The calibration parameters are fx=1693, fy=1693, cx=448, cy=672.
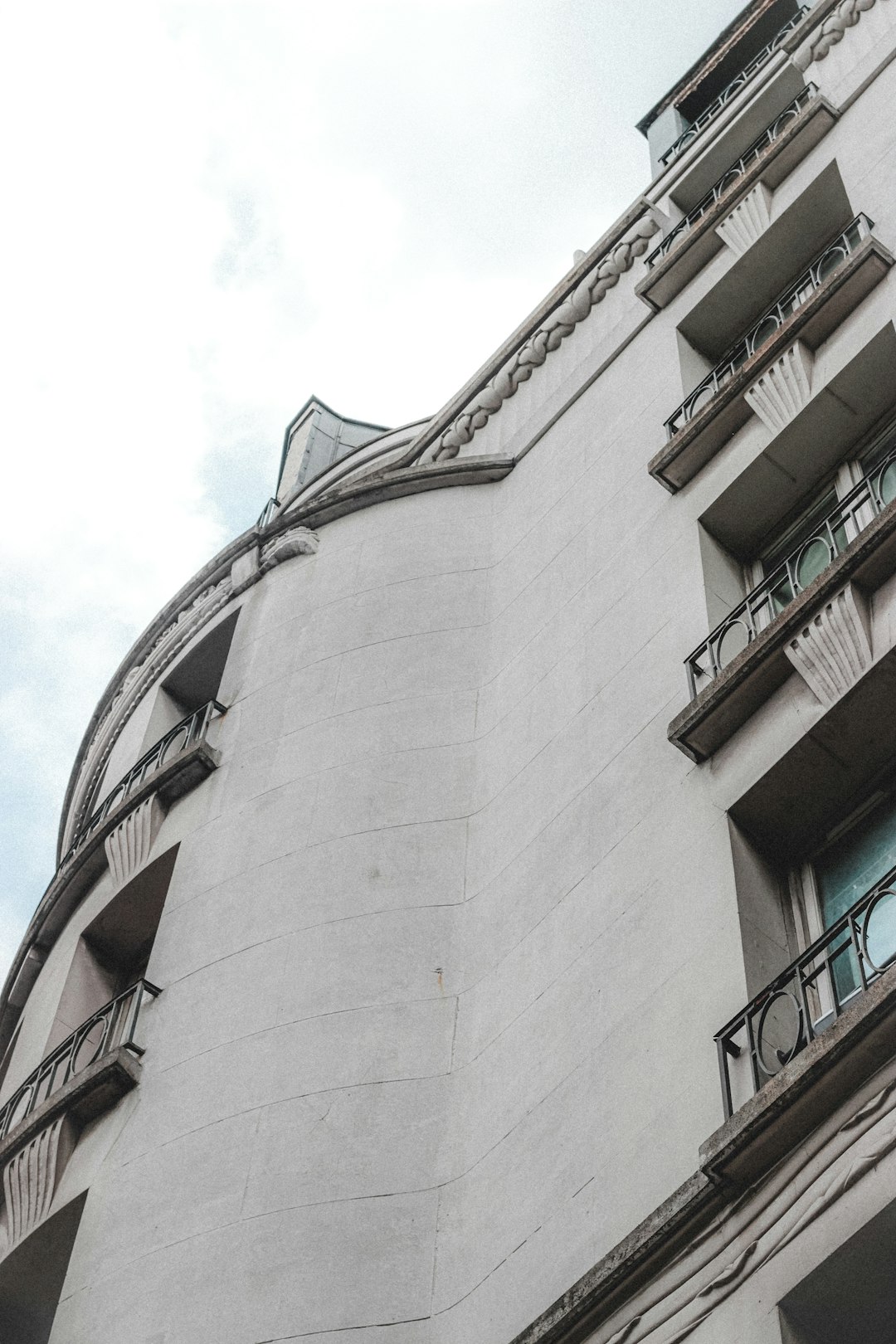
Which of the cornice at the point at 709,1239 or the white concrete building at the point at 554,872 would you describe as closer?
the cornice at the point at 709,1239

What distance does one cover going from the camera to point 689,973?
11375mm

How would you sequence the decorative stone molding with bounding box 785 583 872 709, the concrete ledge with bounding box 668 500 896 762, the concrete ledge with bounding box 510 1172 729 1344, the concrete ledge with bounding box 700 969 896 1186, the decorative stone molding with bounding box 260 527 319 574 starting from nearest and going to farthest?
the concrete ledge with bounding box 700 969 896 1186
the concrete ledge with bounding box 510 1172 729 1344
the decorative stone molding with bounding box 785 583 872 709
the concrete ledge with bounding box 668 500 896 762
the decorative stone molding with bounding box 260 527 319 574

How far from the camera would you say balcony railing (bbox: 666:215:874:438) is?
56.1ft

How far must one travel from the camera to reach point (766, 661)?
1254 centimetres

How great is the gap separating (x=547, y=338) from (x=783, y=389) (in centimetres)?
725

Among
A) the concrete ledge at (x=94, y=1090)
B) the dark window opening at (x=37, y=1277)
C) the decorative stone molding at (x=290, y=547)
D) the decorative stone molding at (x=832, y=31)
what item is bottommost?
the dark window opening at (x=37, y=1277)

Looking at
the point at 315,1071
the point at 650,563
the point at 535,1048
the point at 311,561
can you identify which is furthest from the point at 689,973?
the point at 311,561

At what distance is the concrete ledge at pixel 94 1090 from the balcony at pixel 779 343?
7425 mm

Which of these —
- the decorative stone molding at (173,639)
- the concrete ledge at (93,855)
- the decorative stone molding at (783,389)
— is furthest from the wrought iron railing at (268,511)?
the decorative stone molding at (783,389)

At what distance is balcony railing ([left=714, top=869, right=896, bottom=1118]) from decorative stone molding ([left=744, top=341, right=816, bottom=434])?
586 centimetres

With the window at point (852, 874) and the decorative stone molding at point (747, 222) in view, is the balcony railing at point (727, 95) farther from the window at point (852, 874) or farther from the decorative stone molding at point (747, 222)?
the window at point (852, 874)

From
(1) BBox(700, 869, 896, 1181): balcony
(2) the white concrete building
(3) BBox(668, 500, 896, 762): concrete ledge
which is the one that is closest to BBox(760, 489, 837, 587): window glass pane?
(2) the white concrete building

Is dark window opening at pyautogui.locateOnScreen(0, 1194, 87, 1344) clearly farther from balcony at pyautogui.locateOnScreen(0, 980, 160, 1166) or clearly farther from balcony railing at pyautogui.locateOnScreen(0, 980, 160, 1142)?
balcony railing at pyautogui.locateOnScreen(0, 980, 160, 1142)

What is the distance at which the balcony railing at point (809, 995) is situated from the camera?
32.9ft
